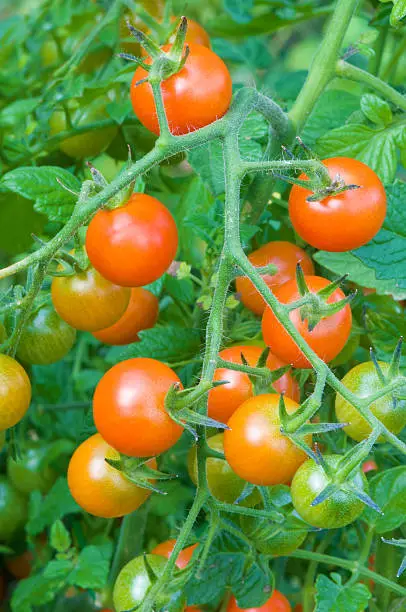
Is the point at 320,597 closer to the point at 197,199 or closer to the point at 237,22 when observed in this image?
the point at 197,199

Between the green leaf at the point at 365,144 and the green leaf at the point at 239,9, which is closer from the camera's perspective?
the green leaf at the point at 365,144

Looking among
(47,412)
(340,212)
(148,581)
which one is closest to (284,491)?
(148,581)

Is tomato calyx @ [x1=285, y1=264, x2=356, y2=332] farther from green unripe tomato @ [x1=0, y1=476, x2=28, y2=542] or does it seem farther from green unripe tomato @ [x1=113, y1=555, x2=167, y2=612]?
green unripe tomato @ [x1=0, y1=476, x2=28, y2=542]

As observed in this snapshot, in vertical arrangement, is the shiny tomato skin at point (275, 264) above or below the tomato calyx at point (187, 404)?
below

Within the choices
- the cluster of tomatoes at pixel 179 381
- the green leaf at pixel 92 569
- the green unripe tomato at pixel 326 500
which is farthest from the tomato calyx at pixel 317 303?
the green leaf at pixel 92 569

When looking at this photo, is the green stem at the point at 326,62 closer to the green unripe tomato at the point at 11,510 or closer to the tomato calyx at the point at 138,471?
the tomato calyx at the point at 138,471

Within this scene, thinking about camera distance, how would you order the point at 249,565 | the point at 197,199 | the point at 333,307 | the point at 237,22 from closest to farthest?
the point at 333,307 < the point at 249,565 < the point at 197,199 < the point at 237,22
